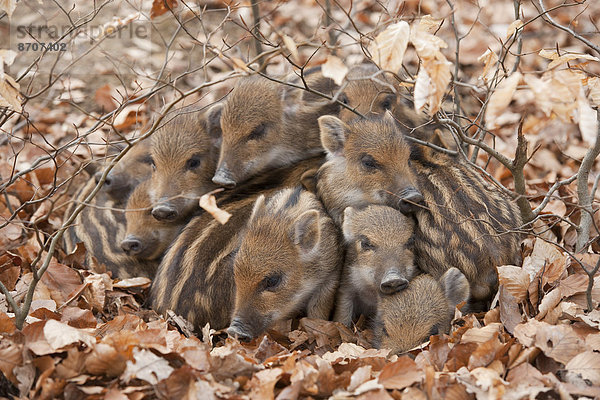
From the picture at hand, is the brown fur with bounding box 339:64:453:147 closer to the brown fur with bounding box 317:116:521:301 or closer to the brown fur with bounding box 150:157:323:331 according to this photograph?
the brown fur with bounding box 317:116:521:301

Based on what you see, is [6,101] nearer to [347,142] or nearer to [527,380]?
[347,142]

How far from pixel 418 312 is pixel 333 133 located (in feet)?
5.16

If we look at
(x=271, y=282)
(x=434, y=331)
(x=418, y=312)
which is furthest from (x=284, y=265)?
(x=434, y=331)

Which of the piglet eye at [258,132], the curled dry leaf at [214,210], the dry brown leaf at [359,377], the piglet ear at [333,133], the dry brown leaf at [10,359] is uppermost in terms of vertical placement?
the piglet eye at [258,132]

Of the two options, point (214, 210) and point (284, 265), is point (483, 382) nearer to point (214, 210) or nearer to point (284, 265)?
point (214, 210)

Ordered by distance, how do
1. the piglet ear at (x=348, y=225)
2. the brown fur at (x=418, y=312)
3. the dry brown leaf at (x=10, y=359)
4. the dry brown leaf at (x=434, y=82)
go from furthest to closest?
the piglet ear at (x=348, y=225) → the brown fur at (x=418, y=312) → the dry brown leaf at (x=10, y=359) → the dry brown leaf at (x=434, y=82)

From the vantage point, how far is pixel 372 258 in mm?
4453

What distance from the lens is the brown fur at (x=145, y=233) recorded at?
16.5 feet

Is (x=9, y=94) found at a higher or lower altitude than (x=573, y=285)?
higher

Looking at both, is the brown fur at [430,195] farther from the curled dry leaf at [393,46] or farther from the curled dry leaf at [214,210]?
the curled dry leaf at [214,210]

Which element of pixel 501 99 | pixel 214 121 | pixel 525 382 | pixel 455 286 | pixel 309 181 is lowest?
pixel 525 382

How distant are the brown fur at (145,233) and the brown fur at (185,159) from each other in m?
0.11

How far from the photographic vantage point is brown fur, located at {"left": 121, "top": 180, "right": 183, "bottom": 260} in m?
5.03

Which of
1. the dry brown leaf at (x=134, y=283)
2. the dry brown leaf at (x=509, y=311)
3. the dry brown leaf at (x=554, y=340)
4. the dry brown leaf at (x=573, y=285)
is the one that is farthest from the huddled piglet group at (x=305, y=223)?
the dry brown leaf at (x=554, y=340)
